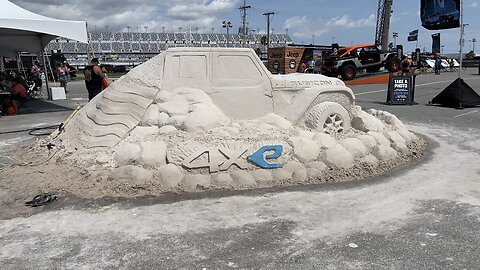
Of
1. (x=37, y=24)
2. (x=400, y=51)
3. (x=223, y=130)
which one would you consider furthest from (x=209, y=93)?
(x=400, y=51)

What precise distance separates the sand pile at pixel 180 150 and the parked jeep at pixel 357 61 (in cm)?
1694

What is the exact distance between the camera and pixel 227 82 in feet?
21.8

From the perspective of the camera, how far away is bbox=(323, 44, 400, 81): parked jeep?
76.1ft

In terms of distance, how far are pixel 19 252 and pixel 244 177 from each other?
2.86m

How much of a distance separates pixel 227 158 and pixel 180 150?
2.21ft

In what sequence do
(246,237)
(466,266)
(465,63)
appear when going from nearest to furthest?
1. (466,266)
2. (246,237)
3. (465,63)

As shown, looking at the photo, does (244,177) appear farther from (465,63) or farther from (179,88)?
(465,63)

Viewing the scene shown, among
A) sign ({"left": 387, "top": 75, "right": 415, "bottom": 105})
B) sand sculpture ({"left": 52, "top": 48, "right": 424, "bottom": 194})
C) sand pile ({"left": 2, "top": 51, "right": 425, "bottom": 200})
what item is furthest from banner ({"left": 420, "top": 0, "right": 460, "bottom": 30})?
sand pile ({"left": 2, "top": 51, "right": 425, "bottom": 200})

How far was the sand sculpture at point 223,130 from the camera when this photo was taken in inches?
220

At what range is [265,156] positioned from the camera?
227 inches

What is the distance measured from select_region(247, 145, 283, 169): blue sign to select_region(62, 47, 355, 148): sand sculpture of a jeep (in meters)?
1.09

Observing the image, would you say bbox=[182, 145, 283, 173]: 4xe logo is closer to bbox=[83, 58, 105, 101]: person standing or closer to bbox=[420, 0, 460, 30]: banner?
bbox=[83, 58, 105, 101]: person standing

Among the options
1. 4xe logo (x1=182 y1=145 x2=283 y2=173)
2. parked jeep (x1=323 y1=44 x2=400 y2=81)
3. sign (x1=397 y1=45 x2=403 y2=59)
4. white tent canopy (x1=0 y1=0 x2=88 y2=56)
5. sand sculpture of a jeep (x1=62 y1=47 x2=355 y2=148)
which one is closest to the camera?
4xe logo (x1=182 y1=145 x2=283 y2=173)

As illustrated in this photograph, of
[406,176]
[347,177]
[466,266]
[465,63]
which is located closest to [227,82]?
[347,177]
